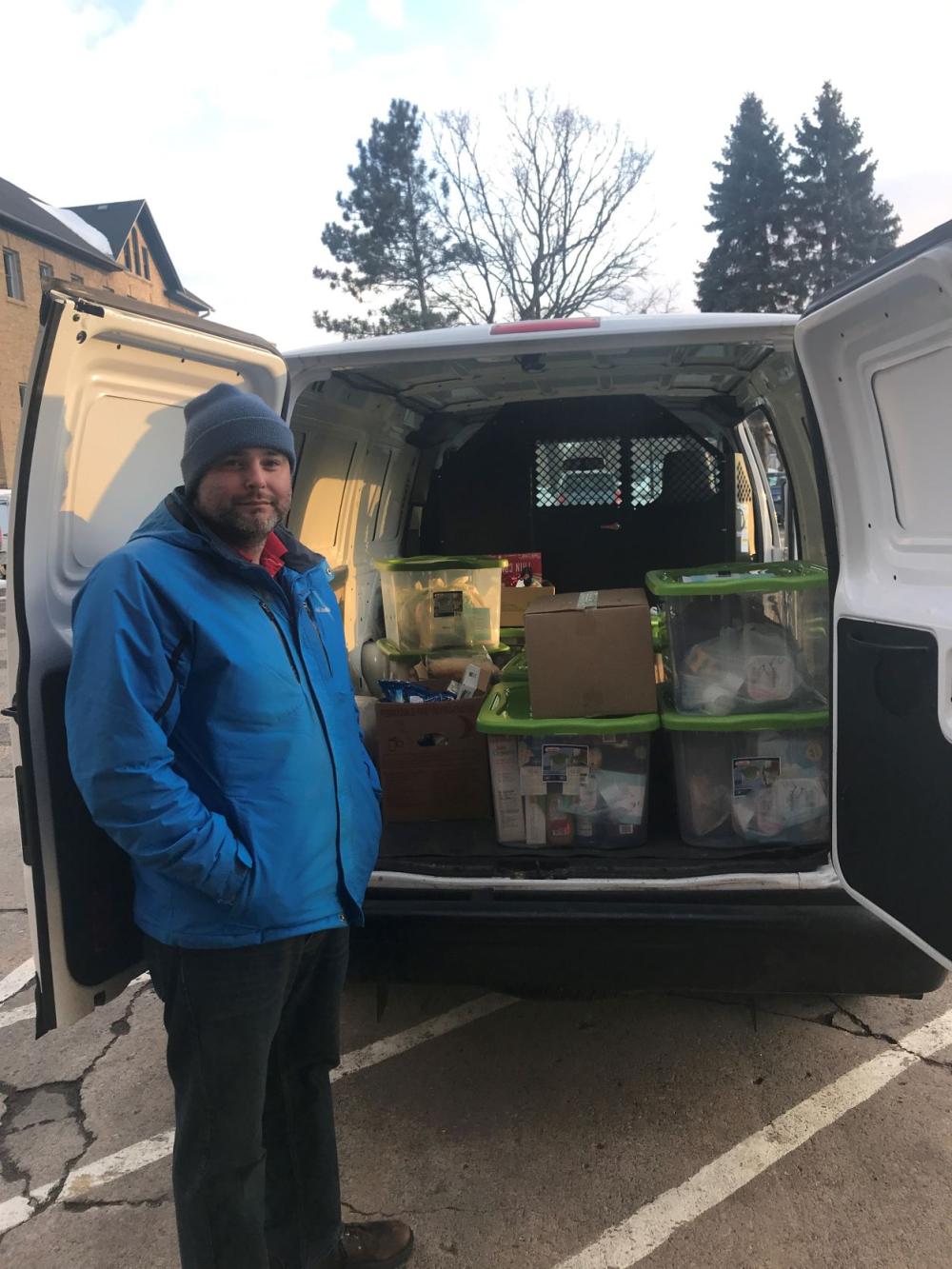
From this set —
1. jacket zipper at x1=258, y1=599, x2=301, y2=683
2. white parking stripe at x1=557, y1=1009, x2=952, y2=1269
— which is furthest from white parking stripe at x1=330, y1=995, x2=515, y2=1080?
jacket zipper at x1=258, y1=599, x2=301, y2=683

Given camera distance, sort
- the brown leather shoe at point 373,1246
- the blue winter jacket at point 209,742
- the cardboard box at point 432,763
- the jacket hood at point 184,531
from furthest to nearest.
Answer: the cardboard box at point 432,763 < the brown leather shoe at point 373,1246 < the jacket hood at point 184,531 < the blue winter jacket at point 209,742

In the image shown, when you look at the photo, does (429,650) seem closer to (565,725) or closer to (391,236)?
(565,725)

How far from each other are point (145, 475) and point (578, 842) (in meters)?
1.65

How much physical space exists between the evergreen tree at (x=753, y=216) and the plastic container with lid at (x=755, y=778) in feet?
107

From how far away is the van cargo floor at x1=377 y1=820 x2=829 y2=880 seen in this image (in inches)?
98.3

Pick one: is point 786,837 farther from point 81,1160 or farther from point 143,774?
point 81,1160

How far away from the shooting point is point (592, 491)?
511 centimetres

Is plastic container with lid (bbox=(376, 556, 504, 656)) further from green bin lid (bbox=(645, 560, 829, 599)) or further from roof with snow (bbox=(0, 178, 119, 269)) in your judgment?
roof with snow (bbox=(0, 178, 119, 269))

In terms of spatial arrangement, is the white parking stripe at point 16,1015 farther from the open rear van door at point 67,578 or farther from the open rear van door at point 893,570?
the open rear van door at point 893,570

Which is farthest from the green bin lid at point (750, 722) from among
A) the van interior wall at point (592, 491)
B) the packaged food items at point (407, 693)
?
the van interior wall at point (592, 491)

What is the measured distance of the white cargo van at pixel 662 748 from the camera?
75.7 inches

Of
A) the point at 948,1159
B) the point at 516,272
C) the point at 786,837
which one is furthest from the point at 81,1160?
the point at 516,272

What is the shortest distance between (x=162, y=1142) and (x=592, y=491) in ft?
12.1

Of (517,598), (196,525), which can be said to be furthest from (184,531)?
(517,598)
